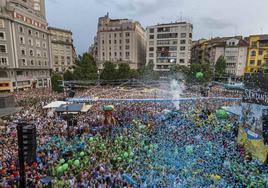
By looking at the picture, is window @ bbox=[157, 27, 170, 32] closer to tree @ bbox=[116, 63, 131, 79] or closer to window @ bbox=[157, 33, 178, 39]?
window @ bbox=[157, 33, 178, 39]

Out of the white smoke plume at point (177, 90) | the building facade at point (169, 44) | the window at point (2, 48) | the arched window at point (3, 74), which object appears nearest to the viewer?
the white smoke plume at point (177, 90)

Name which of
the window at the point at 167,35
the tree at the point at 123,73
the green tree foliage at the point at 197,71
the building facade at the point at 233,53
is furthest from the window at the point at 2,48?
the building facade at the point at 233,53

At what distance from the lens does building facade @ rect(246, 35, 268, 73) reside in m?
41.9

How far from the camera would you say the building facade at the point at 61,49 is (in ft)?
193

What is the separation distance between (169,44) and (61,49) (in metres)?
36.2

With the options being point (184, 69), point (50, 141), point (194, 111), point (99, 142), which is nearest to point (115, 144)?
point (99, 142)

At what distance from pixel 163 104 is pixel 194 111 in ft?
13.3

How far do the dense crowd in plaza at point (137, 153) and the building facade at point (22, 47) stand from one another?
22339mm

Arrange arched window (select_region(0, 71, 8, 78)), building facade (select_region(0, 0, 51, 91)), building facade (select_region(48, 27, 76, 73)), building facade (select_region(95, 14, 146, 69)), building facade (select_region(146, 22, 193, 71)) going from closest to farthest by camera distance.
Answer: building facade (select_region(0, 0, 51, 91))
arched window (select_region(0, 71, 8, 78))
building facade (select_region(146, 22, 193, 71))
building facade (select_region(95, 14, 146, 69))
building facade (select_region(48, 27, 76, 73))

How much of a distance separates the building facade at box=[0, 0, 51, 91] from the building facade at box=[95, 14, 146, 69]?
19.3 metres

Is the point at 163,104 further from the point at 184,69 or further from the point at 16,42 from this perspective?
the point at 16,42

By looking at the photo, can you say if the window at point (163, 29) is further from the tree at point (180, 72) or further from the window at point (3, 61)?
the window at point (3, 61)

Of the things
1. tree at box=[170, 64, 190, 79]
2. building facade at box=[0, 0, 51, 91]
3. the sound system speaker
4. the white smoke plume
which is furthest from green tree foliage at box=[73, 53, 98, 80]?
the sound system speaker

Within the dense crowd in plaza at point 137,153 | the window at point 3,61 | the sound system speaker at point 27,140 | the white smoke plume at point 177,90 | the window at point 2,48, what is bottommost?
the dense crowd in plaza at point 137,153
